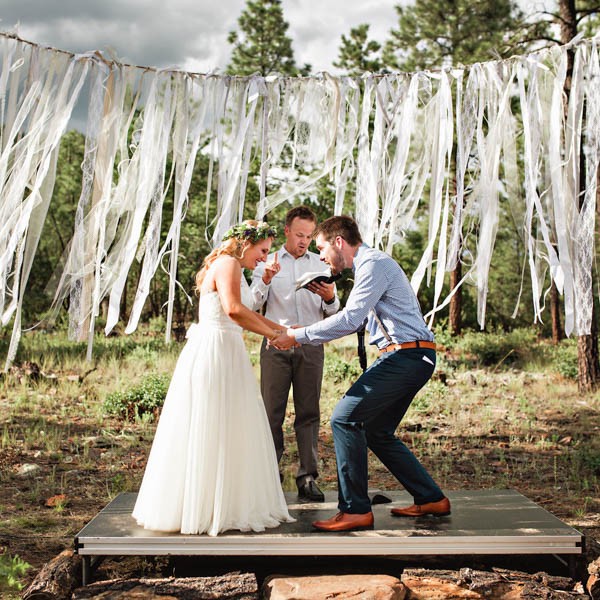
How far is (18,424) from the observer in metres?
7.96

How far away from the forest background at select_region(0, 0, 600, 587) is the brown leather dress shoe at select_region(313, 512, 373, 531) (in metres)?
1.53

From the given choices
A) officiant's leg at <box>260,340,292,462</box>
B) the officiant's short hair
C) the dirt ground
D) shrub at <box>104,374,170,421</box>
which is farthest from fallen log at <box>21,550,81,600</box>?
shrub at <box>104,374,170,421</box>

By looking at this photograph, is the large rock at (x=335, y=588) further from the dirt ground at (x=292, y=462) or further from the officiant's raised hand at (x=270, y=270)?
the officiant's raised hand at (x=270, y=270)

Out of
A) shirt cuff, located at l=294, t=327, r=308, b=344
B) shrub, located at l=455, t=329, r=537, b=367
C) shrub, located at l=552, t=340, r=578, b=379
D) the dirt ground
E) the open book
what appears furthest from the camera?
shrub, located at l=455, t=329, r=537, b=367

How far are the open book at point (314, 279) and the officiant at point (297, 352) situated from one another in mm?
76

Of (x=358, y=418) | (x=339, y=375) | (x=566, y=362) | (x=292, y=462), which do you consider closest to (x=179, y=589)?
(x=358, y=418)

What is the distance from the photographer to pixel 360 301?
396 centimetres

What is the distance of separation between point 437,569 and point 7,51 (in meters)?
4.02

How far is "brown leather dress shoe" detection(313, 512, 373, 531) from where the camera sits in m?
3.96

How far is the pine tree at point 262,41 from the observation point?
1906cm

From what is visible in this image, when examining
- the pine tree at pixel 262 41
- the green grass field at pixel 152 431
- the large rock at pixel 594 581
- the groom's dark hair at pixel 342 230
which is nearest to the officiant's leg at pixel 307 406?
the groom's dark hair at pixel 342 230

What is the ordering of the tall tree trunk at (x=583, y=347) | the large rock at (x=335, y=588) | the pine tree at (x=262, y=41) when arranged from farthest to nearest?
the pine tree at (x=262, y=41)
the tall tree trunk at (x=583, y=347)
the large rock at (x=335, y=588)

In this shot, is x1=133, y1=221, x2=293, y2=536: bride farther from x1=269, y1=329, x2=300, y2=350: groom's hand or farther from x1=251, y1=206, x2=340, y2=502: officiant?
x1=251, y1=206, x2=340, y2=502: officiant

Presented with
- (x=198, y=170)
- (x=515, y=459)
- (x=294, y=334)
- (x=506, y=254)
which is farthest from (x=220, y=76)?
(x=506, y=254)
